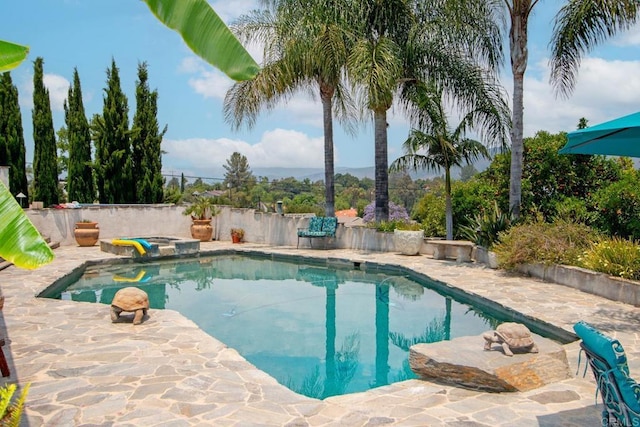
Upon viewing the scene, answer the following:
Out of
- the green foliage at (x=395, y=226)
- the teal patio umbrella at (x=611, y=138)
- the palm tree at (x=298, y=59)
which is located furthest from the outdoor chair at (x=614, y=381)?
the palm tree at (x=298, y=59)

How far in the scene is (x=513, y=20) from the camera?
11.5m

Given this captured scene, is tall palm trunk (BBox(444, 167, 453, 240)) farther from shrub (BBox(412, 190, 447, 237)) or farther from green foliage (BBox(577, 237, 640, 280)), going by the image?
green foliage (BBox(577, 237, 640, 280))

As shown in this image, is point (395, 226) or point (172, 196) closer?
point (395, 226)

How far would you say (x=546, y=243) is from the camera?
9898mm

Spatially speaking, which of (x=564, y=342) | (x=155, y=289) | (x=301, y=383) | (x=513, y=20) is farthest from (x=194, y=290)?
(x=513, y=20)

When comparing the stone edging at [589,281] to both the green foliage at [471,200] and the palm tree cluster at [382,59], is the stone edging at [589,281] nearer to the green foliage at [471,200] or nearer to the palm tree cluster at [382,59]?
the green foliage at [471,200]

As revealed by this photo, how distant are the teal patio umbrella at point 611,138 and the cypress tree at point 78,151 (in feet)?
62.0

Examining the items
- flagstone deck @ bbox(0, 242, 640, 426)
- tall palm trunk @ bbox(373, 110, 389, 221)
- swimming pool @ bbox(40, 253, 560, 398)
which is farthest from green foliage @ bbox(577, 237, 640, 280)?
tall palm trunk @ bbox(373, 110, 389, 221)

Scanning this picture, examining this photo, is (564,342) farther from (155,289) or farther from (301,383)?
(155,289)

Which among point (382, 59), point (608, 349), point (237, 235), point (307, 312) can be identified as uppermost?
point (382, 59)

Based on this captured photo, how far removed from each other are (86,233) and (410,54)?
38.0 feet

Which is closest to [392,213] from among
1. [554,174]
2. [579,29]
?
[554,174]

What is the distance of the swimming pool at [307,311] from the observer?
6.48 metres

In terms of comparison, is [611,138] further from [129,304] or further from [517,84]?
[517,84]
